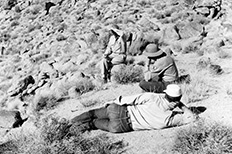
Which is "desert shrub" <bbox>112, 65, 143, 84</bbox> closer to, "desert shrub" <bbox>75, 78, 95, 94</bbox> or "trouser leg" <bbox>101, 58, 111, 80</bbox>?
"trouser leg" <bbox>101, 58, 111, 80</bbox>

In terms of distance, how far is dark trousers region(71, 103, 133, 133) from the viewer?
20.0ft

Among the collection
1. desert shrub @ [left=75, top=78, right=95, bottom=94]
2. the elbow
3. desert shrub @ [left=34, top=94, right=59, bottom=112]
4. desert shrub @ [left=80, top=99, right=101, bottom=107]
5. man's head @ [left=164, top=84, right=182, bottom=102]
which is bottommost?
desert shrub @ [left=34, top=94, right=59, bottom=112]

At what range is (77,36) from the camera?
1584 centimetres

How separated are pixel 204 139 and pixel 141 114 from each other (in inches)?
48.3

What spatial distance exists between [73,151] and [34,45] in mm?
11733

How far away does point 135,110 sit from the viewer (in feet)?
19.9

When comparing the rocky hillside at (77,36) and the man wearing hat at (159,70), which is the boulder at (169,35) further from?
the man wearing hat at (159,70)

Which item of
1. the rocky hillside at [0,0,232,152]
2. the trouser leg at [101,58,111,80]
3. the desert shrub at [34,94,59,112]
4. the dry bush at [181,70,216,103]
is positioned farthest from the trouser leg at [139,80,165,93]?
the desert shrub at [34,94,59,112]

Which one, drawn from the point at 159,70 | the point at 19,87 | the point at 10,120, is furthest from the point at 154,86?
the point at 19,87

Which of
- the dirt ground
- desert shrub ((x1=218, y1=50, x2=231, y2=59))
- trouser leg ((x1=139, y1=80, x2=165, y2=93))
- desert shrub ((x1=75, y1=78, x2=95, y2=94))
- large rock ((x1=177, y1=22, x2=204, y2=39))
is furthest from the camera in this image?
large rock ((x1=177, y1=22, x2=204, y2=39))

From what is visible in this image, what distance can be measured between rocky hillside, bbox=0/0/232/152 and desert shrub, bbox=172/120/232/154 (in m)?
3.69

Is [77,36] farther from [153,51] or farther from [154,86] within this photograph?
[154,86]

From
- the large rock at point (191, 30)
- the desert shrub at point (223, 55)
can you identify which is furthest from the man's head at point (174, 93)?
the large rock at point (191, 30)

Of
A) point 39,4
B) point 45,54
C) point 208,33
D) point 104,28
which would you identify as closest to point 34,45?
point 45,54
